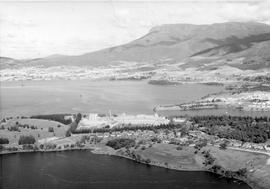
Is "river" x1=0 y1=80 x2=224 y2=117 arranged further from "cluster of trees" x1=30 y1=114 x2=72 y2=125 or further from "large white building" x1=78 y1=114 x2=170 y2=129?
"large white building" x1=78 y1=114 x2=170 y2=129

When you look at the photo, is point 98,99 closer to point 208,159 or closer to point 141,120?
point 141,120

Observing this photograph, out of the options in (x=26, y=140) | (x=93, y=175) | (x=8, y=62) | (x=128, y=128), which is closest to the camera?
(x=93, y=175)

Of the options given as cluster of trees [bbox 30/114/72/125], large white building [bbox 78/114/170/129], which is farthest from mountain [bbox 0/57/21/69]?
large white building [bbox 78/114/170/129]

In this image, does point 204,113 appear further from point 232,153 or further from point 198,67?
point 198,67

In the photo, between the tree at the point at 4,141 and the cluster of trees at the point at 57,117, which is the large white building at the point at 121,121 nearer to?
the cluster of trees at the point at 57,117

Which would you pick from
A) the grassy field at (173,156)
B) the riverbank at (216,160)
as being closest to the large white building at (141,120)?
the grassy field at (173,156)

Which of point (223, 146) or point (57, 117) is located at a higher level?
point (57, 117)

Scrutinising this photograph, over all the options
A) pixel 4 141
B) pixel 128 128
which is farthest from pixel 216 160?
pixel 4 141
